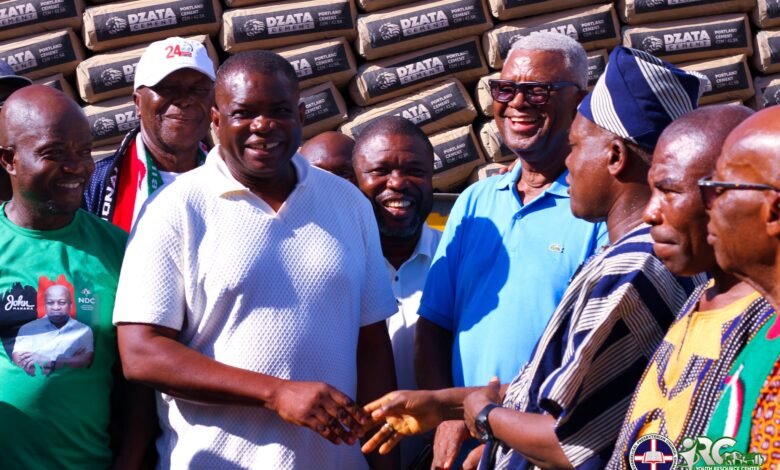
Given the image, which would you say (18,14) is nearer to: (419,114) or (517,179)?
(419,114)

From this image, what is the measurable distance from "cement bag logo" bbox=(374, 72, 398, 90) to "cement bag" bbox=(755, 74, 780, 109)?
6.44 feet

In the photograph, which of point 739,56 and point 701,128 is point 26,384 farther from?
point 739,56

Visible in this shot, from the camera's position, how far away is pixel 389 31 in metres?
5.93

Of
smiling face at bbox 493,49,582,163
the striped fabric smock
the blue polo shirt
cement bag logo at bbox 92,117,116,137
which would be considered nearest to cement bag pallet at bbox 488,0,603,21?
cement bag logo at bbox 92,117,116,137

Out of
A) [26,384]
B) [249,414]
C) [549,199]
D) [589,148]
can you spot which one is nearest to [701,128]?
[589,148]

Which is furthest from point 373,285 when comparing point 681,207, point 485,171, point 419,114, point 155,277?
point 419,114

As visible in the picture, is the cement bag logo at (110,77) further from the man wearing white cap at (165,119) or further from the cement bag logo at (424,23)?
the man wearing white cap at (165,119)

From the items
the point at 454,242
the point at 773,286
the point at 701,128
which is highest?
the point at 701,128

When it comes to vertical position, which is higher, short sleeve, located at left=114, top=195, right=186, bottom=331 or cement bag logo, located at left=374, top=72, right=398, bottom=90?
short sleeve, located at left=114, top=195, right=186, bottom=331

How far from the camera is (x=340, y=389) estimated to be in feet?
9.36

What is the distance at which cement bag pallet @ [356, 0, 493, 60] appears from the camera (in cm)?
593

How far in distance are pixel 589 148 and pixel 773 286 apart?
0.73m

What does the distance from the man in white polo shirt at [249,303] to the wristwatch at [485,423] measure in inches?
15.2

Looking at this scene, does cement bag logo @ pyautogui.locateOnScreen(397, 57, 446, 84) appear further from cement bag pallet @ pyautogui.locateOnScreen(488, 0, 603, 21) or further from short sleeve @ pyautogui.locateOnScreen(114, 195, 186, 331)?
short sleeve @ pyautogui.locateOnScreen(114, 195, 186, 331)
